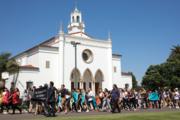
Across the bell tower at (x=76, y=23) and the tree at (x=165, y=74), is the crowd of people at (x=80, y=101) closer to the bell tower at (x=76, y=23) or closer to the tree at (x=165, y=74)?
the tree at (x=165, y=74)

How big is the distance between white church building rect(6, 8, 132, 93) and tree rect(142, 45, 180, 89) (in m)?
3.96

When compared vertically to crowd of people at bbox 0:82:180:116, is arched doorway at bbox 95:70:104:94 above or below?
above

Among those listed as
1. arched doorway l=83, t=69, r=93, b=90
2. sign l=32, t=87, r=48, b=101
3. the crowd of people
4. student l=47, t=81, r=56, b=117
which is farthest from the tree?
student l=47, t=81, r=56, b=117

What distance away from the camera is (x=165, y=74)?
172 feet

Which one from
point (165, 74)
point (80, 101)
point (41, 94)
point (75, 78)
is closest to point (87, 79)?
point (75, 78)

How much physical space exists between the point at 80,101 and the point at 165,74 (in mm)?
33898

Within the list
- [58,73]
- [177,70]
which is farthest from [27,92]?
[177,70]

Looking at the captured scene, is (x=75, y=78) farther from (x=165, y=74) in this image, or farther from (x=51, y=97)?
(x=51, y=97)

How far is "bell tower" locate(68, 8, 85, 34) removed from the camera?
189 feet

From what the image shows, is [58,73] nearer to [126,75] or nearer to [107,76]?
[107,76]

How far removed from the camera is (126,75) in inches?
2200

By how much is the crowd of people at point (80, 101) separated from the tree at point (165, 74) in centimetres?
2334

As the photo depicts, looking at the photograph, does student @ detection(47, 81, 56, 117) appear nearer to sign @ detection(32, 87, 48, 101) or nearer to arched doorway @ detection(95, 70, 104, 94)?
sign @ detection(32, 87, 48, 101)

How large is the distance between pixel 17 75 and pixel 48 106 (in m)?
27.6
